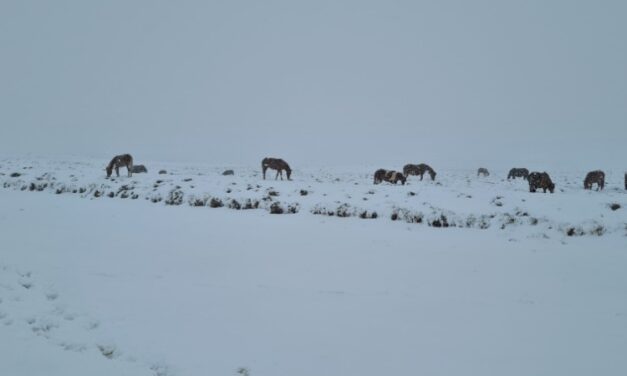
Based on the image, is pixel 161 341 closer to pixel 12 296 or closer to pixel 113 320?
pixel 113 320

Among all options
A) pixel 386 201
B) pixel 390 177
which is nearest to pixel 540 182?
pixel 390 177

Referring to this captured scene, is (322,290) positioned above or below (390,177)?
below

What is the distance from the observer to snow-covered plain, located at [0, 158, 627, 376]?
16.7ft

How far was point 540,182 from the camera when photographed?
2003 centimetres

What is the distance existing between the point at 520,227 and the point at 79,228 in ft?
46.8

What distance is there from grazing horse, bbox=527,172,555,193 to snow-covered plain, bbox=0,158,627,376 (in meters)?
5.11

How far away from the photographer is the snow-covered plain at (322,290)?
5.10 meters

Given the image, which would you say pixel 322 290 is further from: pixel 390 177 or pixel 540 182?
pixel 390 177

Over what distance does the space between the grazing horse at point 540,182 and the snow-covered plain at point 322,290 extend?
201 inches

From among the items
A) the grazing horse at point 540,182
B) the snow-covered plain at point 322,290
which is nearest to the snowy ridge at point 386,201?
the snow-covered plain at point 322,290

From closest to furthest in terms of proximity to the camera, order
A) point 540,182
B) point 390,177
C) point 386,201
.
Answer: point 386,201
point 540,182
point 390,177

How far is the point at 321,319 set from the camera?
629 cm

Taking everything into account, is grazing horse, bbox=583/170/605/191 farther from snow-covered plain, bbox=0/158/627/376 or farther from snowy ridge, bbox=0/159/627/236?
snow-covered plain, bbox=0/158/627/376

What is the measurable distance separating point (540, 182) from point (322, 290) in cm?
1697
